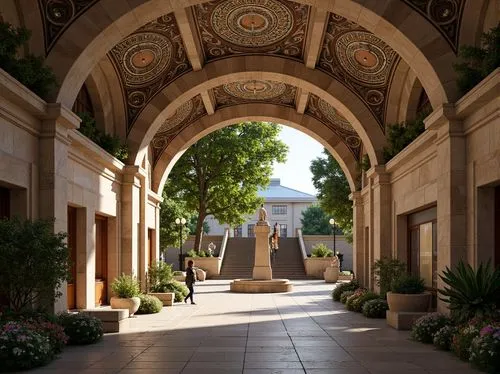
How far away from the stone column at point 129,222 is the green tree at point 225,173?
1940 cm

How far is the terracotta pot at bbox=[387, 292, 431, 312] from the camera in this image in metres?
15.0

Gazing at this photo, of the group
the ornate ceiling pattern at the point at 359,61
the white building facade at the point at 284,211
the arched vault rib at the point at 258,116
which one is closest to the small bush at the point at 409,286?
the ornate ceiling pattern at the point at 359,61

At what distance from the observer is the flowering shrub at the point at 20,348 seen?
9.35 meters

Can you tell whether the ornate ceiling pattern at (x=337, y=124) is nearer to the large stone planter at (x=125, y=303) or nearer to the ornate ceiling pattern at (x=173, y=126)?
the ornate ceiling pattern at (x=173, y=126)

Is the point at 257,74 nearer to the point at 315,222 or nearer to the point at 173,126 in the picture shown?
the point at 173,126

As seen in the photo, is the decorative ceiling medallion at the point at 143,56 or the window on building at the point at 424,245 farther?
the decorative ceiling medallion at the point at 143,56

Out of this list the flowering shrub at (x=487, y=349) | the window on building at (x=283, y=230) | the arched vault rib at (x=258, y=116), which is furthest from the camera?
the window on building at (x=283, y=230)

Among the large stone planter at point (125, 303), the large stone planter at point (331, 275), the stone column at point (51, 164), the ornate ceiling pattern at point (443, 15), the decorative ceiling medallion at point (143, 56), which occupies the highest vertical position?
the decorative ceiling medallion at point (143, 56)

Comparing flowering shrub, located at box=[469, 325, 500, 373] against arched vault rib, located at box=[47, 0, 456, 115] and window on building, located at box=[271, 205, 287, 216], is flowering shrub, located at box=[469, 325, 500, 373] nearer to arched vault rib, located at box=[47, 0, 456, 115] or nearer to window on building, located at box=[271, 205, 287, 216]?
arched vault rib, located at box=[47, 0, 456, 115]

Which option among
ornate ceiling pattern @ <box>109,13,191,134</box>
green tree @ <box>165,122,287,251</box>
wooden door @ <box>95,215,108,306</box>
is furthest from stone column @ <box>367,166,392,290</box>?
green tree @ <box>165,122,287,251</box>

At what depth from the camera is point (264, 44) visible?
20.5 metres

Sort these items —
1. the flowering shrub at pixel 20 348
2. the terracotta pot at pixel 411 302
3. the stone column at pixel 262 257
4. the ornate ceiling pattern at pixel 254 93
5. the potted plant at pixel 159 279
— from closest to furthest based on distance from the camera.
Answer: the flowering shrub at pixel 20 348, the terracotta pot at pixel 411 302, the potted plant at pixel 159 279, the ornate ceiling pattern at pixel 254 93, the stone column at pixel 262 257

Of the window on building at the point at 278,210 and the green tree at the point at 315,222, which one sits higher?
the window on building at the point at 278,210

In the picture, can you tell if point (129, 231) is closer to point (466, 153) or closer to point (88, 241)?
point (88, 241)
